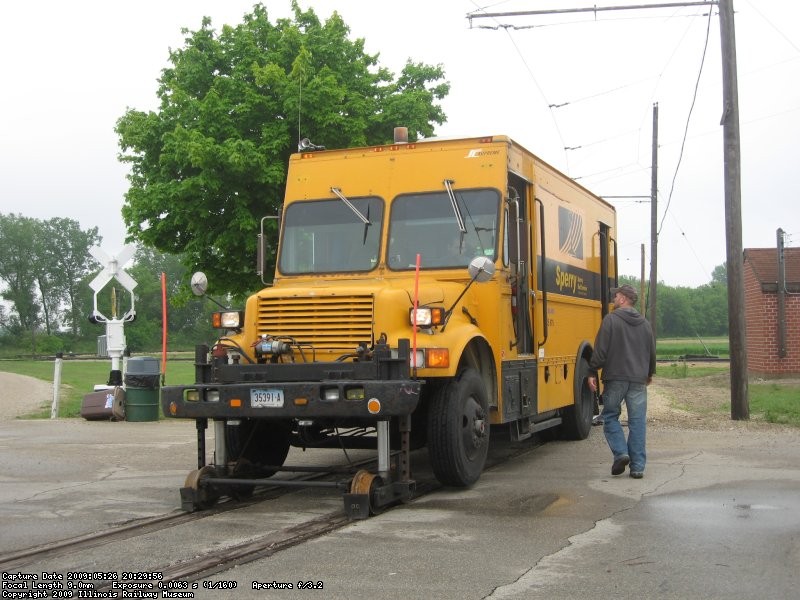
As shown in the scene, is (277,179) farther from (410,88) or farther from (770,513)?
(770,513)

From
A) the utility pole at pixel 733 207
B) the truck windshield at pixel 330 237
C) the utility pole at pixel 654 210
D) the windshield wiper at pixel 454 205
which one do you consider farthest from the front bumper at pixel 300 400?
the utility pole at pixel 654 210

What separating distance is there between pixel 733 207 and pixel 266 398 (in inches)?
402

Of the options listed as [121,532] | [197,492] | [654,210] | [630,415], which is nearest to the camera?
[121,532]

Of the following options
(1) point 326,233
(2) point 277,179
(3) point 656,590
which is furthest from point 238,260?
(3) point 656,590

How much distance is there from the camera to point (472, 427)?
28.6ft

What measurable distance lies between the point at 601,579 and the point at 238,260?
1617 cm

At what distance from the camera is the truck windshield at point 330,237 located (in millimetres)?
9586

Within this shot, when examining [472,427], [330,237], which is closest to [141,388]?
[330,237]

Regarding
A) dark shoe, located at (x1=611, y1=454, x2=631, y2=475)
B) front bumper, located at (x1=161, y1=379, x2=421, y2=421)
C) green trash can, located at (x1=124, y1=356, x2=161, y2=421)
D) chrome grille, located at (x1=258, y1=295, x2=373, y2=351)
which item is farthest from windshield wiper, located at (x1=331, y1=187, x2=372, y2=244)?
green trash can, located at (x1=124, y1=356, x2=161, y2=421)

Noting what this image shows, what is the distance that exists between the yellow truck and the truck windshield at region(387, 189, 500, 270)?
0.04ft

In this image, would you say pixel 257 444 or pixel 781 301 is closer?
pixel 257 444

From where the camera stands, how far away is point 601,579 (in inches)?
220

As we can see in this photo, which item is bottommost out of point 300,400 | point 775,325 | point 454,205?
point 300,400

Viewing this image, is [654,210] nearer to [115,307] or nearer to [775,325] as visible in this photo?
[775,325]
